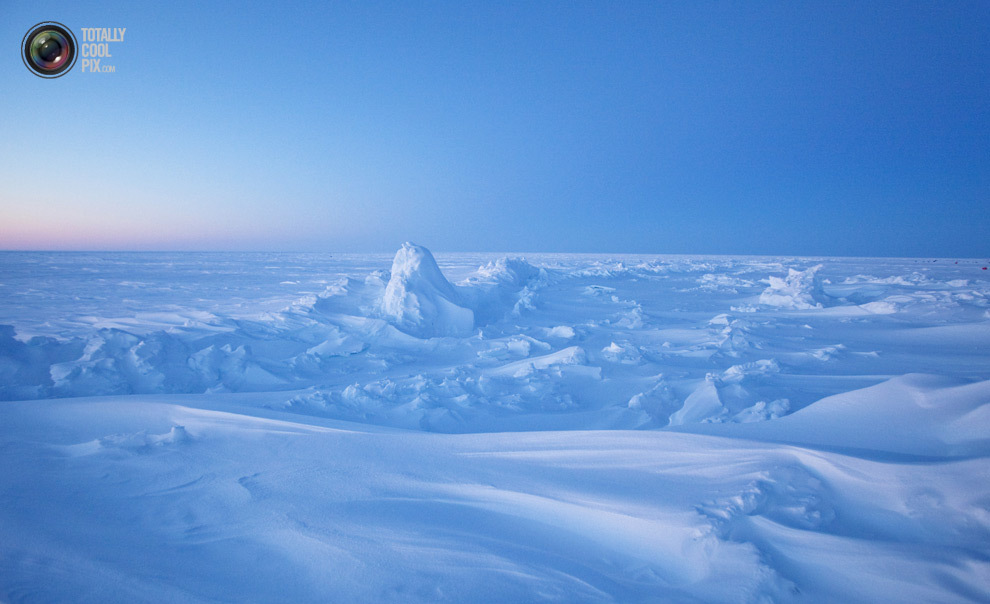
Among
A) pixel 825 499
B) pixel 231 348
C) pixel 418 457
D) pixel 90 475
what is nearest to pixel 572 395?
pixel 418 457

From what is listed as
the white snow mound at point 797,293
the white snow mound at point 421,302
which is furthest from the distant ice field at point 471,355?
the white snow mound at point 797,293

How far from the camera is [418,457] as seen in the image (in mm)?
2732

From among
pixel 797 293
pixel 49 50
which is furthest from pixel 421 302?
pixel 797 293

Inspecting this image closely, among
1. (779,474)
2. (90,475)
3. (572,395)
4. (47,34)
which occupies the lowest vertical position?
(572,395)

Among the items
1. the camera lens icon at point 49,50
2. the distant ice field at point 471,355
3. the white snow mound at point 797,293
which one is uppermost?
the camera lens icon at point 49,50

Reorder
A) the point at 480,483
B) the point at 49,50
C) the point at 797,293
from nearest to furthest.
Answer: the point at 480,483
the point at 49,50
the point at 797,293

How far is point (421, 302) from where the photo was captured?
331 inches

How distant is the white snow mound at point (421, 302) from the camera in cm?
812

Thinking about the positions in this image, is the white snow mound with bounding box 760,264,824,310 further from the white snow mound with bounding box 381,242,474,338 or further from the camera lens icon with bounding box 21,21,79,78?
the camera lens icon with bounding box 21,21,79,78

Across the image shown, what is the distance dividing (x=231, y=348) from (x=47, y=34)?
169 inches

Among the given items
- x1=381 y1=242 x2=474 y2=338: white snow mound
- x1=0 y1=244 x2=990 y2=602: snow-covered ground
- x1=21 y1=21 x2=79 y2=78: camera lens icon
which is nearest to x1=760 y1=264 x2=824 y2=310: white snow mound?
x1=0 y1=244 x2=990 y2=602: snow-covered ground

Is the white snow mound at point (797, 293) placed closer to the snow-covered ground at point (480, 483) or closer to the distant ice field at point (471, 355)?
the distant ice field at point (471, 355)

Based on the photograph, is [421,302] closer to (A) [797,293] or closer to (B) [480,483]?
(B) [480,483]

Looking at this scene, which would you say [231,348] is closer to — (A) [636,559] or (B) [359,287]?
(B) [359,287]
